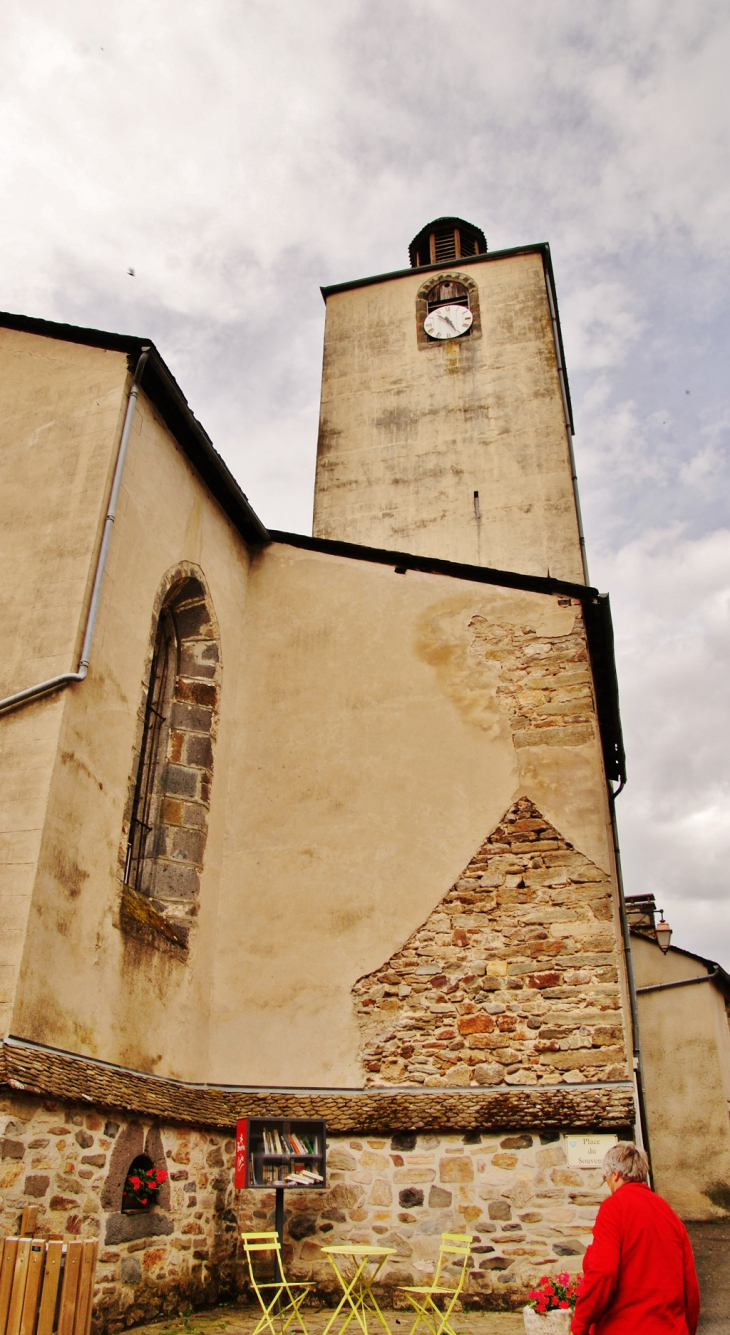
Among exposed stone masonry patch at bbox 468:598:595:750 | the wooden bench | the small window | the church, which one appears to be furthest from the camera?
the small window

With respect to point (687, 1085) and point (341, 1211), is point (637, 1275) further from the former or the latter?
point (687, 1085)

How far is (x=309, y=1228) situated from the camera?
688cm

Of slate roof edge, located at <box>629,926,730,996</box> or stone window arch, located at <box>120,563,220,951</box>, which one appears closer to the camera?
stone window arch, located at <box>120,563,220,951</box>

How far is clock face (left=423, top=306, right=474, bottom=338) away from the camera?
15742 millimetres

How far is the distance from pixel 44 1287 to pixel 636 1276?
2.71 metres

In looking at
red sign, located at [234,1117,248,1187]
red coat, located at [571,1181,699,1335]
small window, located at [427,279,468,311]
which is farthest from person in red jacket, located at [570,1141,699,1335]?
small window, located at [427,279,468,311]

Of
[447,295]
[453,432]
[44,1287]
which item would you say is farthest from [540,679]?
[447,295]

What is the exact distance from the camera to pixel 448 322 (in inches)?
625

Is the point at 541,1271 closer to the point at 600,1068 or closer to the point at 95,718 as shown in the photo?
the point at 600,1068

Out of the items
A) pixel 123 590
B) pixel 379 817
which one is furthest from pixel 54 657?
pixel 379 817

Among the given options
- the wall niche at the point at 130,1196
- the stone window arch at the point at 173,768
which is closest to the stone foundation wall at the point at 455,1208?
the wall niche at the point at 130,1196

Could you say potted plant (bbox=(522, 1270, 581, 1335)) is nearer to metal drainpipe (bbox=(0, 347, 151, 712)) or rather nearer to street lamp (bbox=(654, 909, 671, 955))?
metal drainpipe (bbox=(0, 347, 151, 712))

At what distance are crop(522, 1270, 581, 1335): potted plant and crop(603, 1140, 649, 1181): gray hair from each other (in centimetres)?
238

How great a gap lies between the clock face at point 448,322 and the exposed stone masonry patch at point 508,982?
10.4 m
